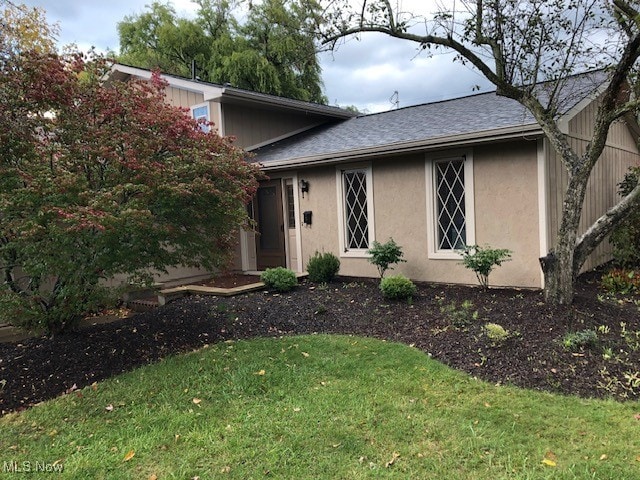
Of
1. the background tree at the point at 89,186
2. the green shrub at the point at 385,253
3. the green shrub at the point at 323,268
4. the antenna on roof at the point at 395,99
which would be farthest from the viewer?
the antenna on roof at the point at 395,99

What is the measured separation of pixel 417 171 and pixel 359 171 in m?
1.21

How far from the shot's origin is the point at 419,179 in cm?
790

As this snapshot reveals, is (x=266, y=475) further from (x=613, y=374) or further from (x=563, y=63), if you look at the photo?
(x=563, y=63)

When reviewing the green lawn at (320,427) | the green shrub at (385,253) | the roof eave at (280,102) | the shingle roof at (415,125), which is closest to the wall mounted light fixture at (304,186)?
the shingle roof at (415,125)

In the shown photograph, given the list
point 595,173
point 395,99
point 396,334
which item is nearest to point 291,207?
point 396,334

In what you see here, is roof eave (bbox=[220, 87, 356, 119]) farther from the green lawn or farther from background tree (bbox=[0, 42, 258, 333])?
the green lawn

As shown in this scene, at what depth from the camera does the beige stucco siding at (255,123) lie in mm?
10508

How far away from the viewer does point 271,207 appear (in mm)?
10094

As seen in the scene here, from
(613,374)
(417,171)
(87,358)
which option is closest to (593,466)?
(613,374)

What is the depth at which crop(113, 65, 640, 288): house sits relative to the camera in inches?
273

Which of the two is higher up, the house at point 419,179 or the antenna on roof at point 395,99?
the antenna on roof at point 395,99

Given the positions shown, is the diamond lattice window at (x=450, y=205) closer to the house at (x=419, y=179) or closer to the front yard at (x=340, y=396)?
the house at (x=419, y=179)

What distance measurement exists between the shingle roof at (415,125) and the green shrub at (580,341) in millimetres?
3149

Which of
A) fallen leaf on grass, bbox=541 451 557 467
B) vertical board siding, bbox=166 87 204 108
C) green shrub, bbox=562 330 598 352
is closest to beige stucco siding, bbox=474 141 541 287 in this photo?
green shrub, bbox=562 330 598 352
